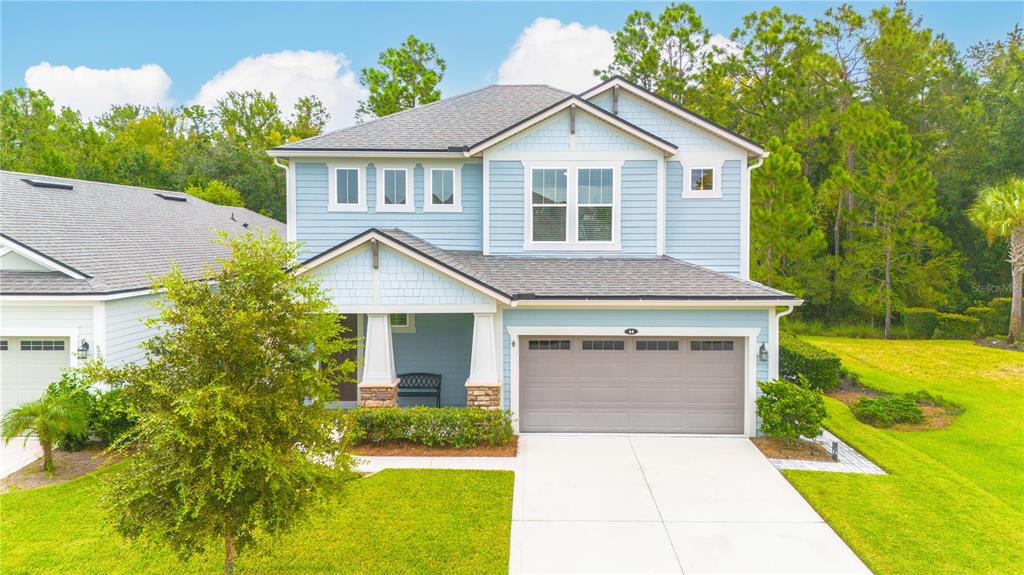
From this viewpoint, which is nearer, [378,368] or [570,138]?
[378,368]

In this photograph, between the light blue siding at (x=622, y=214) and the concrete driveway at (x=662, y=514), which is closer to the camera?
the concrete driveway at (x=662, y=514)

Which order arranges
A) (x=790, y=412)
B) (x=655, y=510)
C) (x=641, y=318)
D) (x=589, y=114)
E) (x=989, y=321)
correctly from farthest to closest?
(x=989, y=321)
(x=589, y=114)
(x=641, y=318)
(x=790, y=412)
(x=655, y=510)

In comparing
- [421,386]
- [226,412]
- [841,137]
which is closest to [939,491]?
[421,386]

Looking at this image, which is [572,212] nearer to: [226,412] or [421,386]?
[421,386]

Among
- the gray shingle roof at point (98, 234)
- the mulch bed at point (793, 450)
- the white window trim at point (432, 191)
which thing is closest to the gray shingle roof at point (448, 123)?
the white window trim at point (432, 191)

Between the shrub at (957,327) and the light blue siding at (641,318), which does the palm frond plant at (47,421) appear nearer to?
the light blue siding at (641,318)

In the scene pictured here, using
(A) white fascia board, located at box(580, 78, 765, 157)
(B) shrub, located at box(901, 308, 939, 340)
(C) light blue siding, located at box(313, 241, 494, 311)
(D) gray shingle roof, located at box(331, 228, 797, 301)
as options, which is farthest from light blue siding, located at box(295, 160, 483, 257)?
(B) shrub, located at box(901, 308, 939, 340)

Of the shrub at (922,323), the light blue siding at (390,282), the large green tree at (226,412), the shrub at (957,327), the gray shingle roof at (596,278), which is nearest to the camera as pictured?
the large green tree at (226,412)

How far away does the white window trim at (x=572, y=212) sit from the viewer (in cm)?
1301

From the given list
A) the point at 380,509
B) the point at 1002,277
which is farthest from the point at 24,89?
the point at 1002,277

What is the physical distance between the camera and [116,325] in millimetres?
11781

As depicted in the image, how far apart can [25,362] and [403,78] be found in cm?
2689

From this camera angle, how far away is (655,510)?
8.17m

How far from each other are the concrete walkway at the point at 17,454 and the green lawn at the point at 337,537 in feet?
4.92
